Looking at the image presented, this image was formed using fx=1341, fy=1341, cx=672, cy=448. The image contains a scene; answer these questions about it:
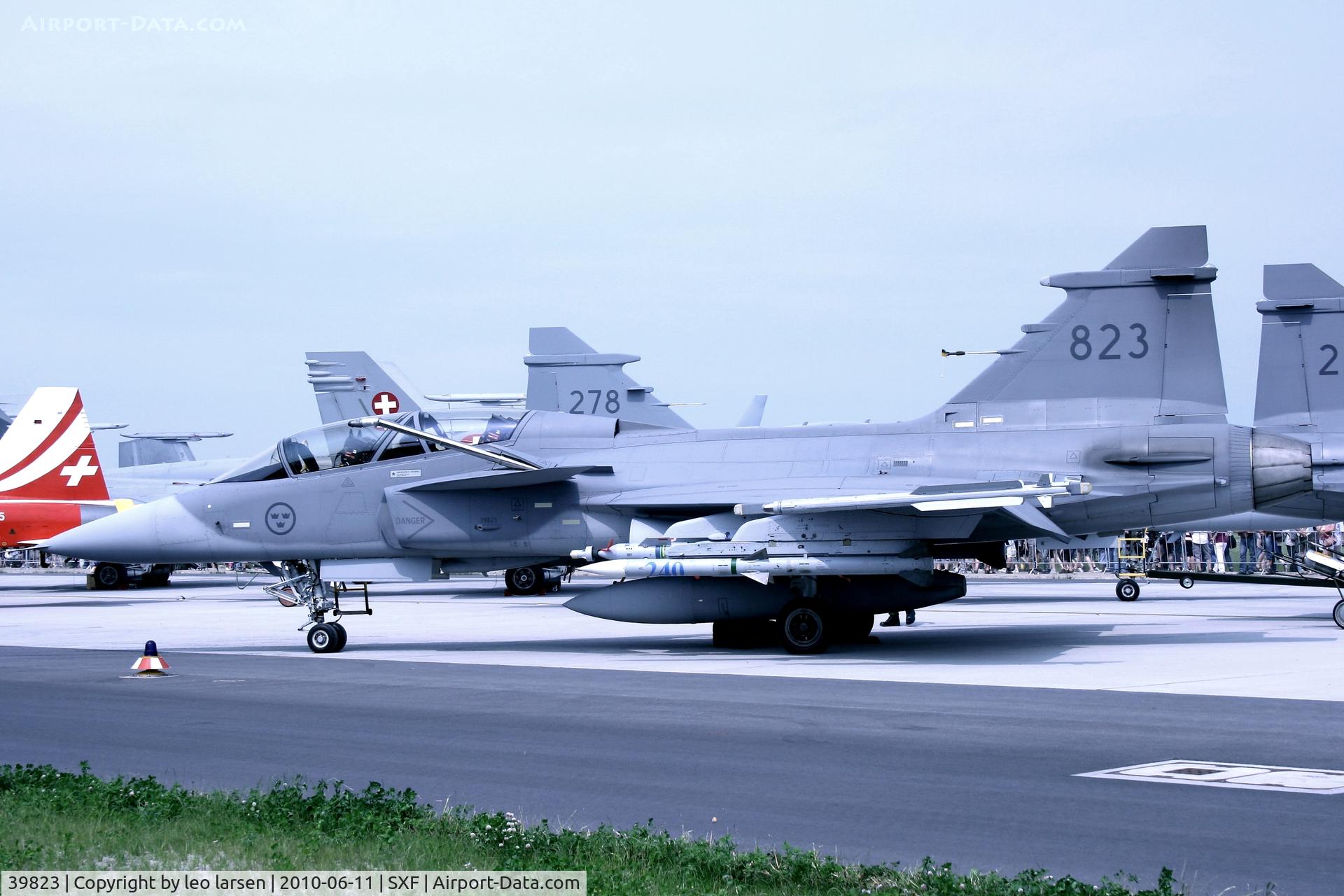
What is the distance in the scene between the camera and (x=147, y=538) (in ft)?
57.1

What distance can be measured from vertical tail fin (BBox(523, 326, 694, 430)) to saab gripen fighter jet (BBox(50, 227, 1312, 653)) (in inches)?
586

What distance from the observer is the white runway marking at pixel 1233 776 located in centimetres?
718

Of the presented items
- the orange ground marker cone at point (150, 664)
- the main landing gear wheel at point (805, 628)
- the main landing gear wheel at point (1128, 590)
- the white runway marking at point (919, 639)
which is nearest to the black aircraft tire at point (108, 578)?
the white runway marking at point (919, 639)

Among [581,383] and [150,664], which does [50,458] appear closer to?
[581,383]

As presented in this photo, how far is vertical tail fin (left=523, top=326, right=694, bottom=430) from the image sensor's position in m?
32.8

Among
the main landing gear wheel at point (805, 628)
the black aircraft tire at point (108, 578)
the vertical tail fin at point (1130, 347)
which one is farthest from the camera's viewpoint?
the black aircraft tire at point (108, 578)

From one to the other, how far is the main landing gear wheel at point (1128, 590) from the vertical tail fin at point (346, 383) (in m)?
20.7

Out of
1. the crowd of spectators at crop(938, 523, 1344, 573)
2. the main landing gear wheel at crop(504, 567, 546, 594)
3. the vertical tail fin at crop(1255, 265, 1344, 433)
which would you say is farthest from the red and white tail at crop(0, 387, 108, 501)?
the vertical tail fin at crop(1255, 265, 1344, 433)

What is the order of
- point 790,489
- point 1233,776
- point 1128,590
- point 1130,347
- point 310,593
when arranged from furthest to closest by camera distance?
point 1128,590, point 310,593, point 1130,347, point 790,489, point 1233,776

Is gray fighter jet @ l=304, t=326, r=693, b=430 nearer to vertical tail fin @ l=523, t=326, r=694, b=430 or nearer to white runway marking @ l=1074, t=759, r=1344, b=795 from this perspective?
vertical tail fin @ l=523, t=326, r=694, b=430

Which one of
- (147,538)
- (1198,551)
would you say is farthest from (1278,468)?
(1198,551)

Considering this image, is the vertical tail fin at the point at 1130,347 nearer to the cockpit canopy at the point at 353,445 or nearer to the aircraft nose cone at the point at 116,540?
the cockpit canopy at the point at 353,445

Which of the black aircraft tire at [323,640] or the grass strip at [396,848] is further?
the black aircraft tire at [323,640]

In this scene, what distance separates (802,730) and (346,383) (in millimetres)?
31424
